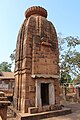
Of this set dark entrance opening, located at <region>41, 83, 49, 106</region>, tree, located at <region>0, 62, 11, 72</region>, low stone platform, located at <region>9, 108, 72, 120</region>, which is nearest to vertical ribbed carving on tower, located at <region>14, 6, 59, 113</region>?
dark entrance opening, located at <region>41, 83, 49, 106</region>

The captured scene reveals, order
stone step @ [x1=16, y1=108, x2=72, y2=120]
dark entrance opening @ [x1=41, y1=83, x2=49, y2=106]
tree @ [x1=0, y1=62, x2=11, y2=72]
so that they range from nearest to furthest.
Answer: stone step @ [x1=16, y1=108, x2=72, y2=120]
dark entrance opening @ [x1=41, y1=83, x2=49, y2=106]
tree @ [x1=0, y1=62, x2=11, y2=72]

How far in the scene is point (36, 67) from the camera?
755 cm

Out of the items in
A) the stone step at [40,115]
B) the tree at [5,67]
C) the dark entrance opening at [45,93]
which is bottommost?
the stone step at [40,115]

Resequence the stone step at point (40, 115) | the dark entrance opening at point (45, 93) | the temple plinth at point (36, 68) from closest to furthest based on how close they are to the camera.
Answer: the stone step at point (40, 115)
the temple plinth at point (36, 68)
the dark entrance opening at point (45, 93)

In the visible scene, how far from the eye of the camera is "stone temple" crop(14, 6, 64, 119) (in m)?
7.16

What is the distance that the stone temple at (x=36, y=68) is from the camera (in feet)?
23.5

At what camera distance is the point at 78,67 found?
17906mm

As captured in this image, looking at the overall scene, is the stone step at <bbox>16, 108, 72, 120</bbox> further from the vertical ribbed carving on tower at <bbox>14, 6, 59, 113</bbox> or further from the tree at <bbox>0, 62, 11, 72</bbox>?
the tree at <bbox>0, 62, 11, 72</bbox>

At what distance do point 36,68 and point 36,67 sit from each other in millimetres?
60

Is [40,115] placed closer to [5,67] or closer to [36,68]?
[36,68]

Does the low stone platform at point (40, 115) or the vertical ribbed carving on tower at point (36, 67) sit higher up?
the vertical ribbed carving on tower at point (36, 67)

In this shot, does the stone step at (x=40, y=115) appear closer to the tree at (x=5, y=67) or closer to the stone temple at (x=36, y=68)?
the stone temple at (x=36, y=68)

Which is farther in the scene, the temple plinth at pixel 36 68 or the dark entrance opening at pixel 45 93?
the dark entrance opening at pixel 45 93

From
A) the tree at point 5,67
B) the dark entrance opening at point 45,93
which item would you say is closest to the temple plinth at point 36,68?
the dark entrance opening at point 45,93
